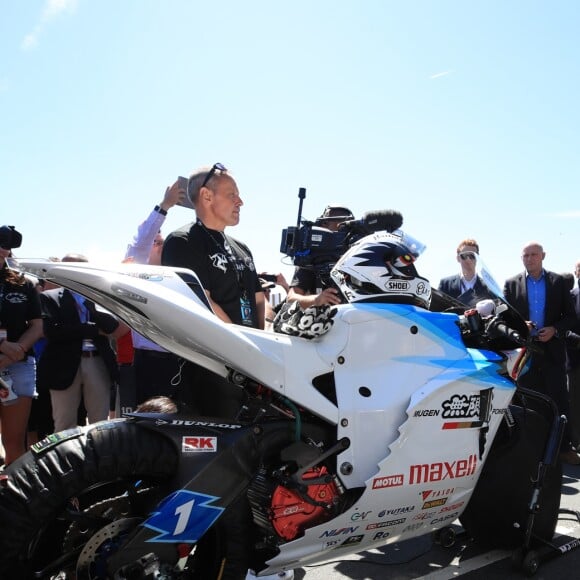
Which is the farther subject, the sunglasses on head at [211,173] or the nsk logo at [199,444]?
the sunglasses on head at [211,173]

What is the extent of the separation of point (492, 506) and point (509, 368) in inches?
32.2

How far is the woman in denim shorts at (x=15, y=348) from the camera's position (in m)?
4.13

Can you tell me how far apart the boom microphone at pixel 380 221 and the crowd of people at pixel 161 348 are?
40cm

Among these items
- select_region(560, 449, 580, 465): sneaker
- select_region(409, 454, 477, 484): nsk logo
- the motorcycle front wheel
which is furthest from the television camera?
select_region(560, 449, 580, 465): sneaker

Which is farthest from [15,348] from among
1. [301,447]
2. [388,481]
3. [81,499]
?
[388,481]

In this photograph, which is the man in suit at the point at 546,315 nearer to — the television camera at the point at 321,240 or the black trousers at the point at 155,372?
the television camera at the point at 321,240

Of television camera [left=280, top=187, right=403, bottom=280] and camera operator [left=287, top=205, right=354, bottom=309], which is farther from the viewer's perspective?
camera operator [left=287, top=205, right=354, bottom=309]

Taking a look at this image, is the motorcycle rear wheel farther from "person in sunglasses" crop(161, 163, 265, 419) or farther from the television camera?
"person in sunglasses" crop(161, 163, 265, 419)

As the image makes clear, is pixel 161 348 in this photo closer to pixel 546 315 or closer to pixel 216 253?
pixel 216 253

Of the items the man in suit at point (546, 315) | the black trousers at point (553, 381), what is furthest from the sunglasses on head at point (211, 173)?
the black trousers at point (553, 381)

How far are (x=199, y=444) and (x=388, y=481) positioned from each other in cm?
86

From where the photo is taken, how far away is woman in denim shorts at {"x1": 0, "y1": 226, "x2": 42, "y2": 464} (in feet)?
13.6

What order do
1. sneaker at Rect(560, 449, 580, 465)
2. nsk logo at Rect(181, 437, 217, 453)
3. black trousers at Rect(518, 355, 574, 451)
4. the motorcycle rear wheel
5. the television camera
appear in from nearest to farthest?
nsk logo at Rect(181, 437, 217, 453) → the motorcycle rear wheel → the television camera → sneaker at Rect(560, 449, 580, 465) → black trousers at Rect(518, 355, 574, 451)

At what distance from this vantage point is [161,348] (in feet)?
11.7
